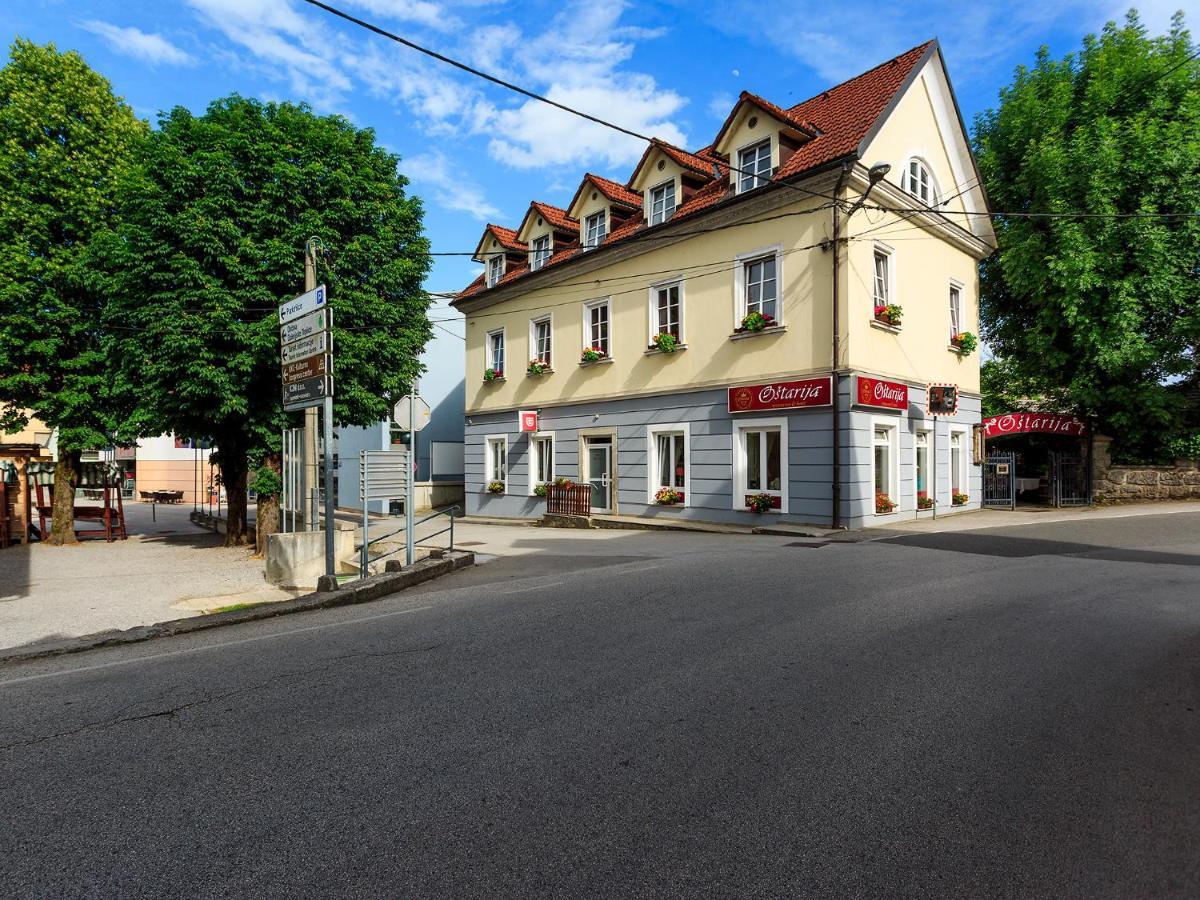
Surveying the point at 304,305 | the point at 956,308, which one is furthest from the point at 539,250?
the point at 304,305

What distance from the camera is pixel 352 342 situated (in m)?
14.2

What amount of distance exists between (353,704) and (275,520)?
11770mm

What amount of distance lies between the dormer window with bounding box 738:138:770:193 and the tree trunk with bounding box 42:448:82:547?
1847 centimetres

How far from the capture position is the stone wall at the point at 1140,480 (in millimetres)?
19469

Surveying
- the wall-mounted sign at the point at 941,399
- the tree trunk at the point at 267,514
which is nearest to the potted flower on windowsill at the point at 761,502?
the wall-mounted sign at the point at 941,399

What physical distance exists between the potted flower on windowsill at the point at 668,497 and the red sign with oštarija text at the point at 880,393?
524 cm

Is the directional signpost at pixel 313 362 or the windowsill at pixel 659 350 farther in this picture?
the windowsill at pixel 659 350

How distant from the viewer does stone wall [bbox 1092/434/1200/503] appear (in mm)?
19469

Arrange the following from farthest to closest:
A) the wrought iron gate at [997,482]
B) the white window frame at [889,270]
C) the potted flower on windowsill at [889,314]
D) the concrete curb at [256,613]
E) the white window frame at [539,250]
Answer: the white window frame at [539,250], the wrought iron gate at [997,482], the white window frame at [889,270], the potted flower on windowsill at [889,314], the concrete curb at [256,613]

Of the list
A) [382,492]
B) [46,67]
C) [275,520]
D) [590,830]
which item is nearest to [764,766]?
[590,830]

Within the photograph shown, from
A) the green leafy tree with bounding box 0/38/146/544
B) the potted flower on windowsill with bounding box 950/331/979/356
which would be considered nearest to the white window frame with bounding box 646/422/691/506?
the potted flower on windowsill with bounding box 950/331/979/356

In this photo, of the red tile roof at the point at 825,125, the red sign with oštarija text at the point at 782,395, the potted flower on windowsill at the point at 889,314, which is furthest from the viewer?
the potted flower on windowsill at the point at 889,314

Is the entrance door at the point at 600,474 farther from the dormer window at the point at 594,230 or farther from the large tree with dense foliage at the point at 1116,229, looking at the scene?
the large tree with dense foliage at the point at 1116,229

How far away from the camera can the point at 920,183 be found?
18.0 meters
